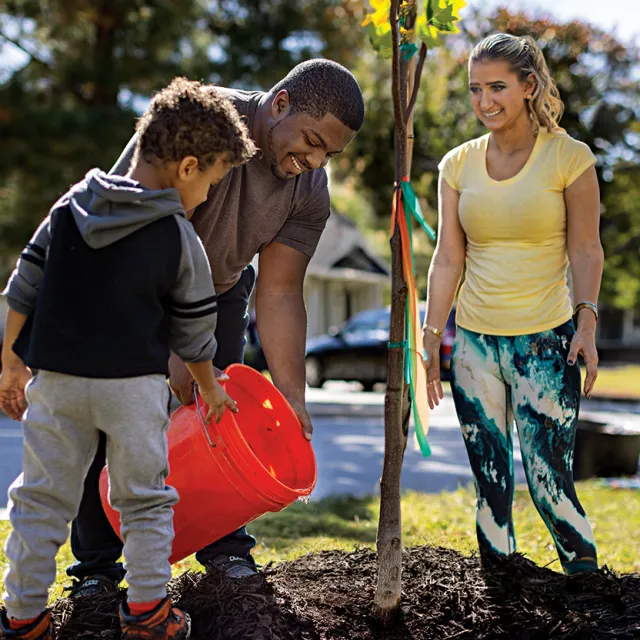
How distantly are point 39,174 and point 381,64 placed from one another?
6561 millimetres

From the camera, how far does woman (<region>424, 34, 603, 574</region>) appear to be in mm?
2906

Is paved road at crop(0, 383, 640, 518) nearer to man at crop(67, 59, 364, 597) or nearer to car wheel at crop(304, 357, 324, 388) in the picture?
man at crop(67, 59, 364, 597)

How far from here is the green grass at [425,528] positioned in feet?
12.8

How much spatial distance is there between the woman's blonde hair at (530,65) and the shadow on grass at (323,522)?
87.4 inches

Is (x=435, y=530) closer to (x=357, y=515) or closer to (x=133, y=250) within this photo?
(x=357, y=515)

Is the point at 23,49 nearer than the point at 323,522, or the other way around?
the point at 323,522

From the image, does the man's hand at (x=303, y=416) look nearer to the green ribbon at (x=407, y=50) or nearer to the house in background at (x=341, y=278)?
the green ribbon at (x=407, y=50)

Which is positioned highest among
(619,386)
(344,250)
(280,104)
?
(344,250)

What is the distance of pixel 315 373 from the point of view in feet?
54.0

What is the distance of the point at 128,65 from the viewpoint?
571 inches

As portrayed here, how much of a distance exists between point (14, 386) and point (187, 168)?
0.78 meters

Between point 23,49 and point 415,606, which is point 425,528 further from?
point 23,49

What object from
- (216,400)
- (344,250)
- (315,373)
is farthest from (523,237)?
(344,250)

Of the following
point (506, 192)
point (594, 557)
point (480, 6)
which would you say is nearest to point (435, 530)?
point (594, 557)
